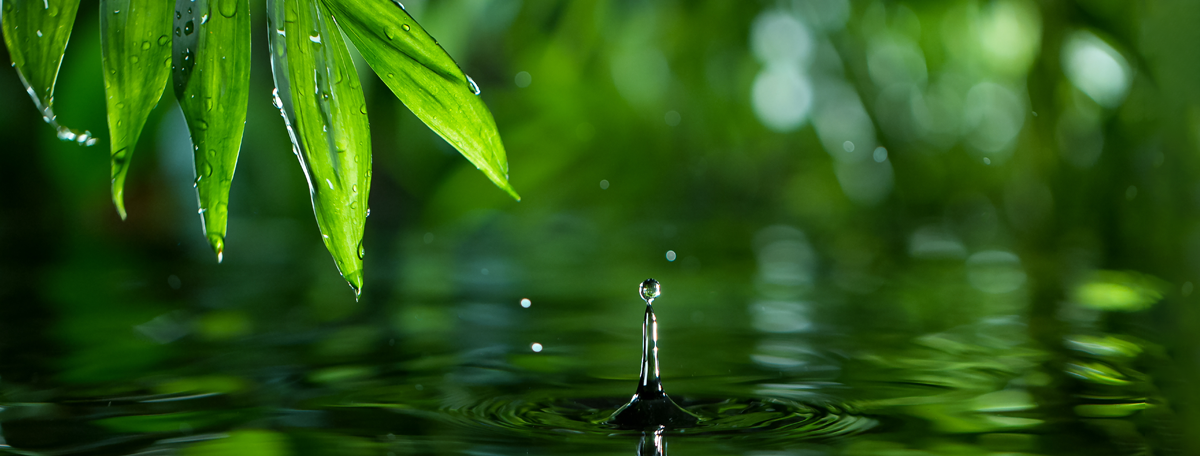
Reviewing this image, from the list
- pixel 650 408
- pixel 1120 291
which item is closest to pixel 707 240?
pixel 1120 291

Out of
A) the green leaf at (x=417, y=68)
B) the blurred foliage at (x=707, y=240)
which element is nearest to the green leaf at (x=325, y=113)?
the green leaf at (x=417, y=68)

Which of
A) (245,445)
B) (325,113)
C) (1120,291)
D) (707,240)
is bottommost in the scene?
(245,445)

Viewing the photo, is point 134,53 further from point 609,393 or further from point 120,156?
point 609,393

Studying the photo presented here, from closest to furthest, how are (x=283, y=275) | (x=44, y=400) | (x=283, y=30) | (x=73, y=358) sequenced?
(x=283, y=30) < (x=44, y=400) < (x=73, y=358) < (x=283, y=275)

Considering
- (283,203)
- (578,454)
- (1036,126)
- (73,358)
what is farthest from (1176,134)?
(283,203)

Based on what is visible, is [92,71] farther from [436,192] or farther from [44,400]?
[44,400]

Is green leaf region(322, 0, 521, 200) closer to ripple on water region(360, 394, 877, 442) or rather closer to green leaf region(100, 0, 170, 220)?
green leaf region(100, 0, 170, 220)

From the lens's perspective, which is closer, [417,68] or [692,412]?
[417,68]
